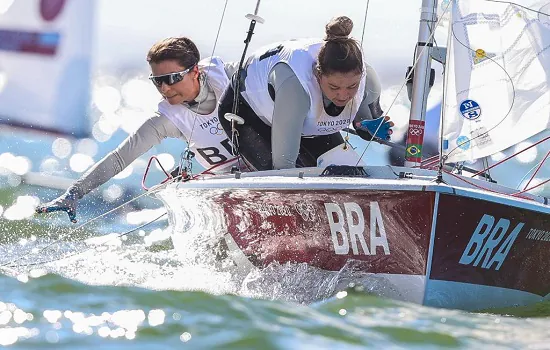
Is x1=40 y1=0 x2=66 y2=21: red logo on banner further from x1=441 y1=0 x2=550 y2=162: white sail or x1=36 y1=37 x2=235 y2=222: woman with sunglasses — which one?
x1=441 y1=0 x2=550 y2=162: white sail

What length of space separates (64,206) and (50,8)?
5.44 ft

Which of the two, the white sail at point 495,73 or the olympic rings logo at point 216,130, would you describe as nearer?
the white sail at point 495,73

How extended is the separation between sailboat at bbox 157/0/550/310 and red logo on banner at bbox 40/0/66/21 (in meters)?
1.79

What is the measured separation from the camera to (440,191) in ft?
13.3

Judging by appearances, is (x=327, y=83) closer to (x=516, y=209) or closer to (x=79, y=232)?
(x=516, y=209)

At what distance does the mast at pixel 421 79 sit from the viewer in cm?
535

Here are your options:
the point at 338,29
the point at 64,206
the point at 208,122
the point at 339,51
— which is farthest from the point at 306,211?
the point at 64,206

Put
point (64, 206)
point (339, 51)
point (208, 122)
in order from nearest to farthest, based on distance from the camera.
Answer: point (339, 51), point (64, 206), point (208, 122)

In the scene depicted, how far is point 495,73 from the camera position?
212 inches

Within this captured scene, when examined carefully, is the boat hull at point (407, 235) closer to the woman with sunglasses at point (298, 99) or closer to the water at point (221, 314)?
the water at point (221, 314)

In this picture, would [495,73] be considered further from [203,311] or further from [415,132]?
[203,311]

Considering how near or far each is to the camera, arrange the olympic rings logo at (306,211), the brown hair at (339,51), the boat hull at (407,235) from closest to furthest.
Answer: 1. the boat hull at (407,235)
2. the olympic rings logo at (306,211)
3. the brown hair at (339,51)

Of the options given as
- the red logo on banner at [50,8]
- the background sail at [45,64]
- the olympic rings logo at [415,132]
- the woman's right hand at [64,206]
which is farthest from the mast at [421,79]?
the red logo on banner at [50,8]

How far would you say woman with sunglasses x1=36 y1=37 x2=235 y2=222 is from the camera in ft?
17.6
